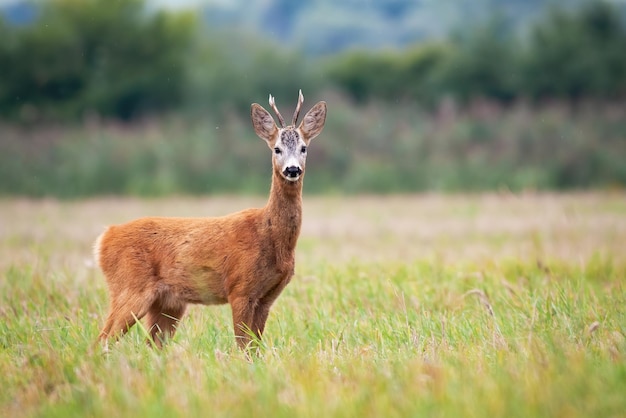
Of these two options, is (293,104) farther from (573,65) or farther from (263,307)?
(263,307)

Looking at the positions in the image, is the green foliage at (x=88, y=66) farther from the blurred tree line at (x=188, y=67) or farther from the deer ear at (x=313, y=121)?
the deer ear at (x=313, y=121)

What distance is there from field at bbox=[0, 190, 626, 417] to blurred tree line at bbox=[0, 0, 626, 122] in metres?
17.4

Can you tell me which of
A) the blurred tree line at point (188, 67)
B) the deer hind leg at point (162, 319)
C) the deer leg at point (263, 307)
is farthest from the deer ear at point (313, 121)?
the blurred tree line at point (188, 67)

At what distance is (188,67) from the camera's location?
29.5 meters

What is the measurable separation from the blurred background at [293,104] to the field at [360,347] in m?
9.88

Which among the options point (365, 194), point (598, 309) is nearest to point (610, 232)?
point (598, 309)

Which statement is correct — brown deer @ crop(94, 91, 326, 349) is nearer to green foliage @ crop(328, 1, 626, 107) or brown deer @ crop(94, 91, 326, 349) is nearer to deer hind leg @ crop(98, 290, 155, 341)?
deer hind leg @ crop(98, 290, 155, 341)

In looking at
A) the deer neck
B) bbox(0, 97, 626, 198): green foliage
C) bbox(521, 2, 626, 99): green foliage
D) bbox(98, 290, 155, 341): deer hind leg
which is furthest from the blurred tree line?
bbox(98, 290, 155, 341): deer hind leg

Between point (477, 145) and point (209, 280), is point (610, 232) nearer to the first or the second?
point (209, 280)

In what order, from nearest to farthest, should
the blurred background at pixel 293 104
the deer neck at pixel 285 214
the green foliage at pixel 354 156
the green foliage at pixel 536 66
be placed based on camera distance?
the deer neck at pixel 285 214 < the green foliage at pixel 354 156 < the blurred background at pixel 293 104 < the green foliage at pixel 536 66

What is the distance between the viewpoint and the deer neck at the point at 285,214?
20.7ft

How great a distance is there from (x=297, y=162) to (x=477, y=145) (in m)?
16.9

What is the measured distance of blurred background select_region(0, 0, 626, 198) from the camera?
21125mm

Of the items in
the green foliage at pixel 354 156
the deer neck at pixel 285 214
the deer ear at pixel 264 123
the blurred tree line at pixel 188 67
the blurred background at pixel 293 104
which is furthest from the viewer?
the blurred tree line at pixel 188 67
